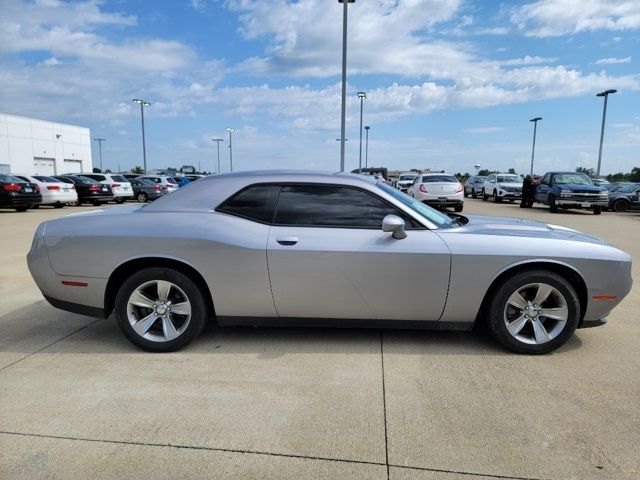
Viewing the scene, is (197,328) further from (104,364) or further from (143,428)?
(143,428)

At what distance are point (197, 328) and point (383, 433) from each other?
1.82 metres

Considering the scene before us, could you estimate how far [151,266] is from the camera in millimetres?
3949

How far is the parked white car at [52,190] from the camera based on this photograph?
19000 mm

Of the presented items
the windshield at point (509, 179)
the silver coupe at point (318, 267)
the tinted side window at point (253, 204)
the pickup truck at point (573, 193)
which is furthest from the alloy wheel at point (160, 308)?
the windshield at point (509, 179)

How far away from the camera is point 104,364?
12.2 feet

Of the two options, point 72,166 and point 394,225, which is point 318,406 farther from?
point 72,166

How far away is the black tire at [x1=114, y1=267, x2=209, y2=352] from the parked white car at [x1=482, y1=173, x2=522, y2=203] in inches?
1032

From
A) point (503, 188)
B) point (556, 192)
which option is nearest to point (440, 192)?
point (556, 192)

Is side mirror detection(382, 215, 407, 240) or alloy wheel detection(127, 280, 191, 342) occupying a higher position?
side mirror detection(382, 215, 407, 240)

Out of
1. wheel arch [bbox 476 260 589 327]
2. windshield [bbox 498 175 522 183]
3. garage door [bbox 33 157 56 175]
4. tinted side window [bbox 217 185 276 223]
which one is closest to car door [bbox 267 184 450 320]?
tinted side window [bbox 217 185 276 223]

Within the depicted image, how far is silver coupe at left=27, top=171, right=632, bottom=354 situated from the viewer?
12.3ft

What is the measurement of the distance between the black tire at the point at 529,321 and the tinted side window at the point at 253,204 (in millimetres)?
1953

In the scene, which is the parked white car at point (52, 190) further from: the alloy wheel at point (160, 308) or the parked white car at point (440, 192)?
the alloy wheel at point (160, 308)

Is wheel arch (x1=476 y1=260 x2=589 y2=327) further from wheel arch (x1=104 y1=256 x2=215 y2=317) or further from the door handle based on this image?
wheel arch (x1=104 y1=256 x2=215 y2=317)
